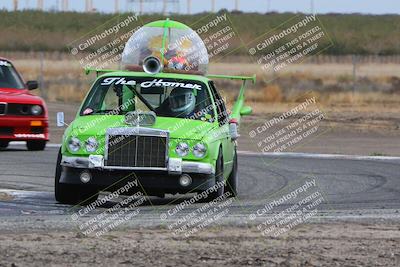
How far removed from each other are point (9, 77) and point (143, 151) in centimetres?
980

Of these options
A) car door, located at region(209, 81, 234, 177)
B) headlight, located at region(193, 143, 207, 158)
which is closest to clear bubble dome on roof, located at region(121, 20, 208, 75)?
car door, located at region(209, 81, 234, 177)

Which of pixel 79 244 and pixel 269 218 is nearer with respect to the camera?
pixel 79 244

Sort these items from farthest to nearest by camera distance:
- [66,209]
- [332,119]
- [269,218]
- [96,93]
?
[332,119], [96,93], [66,209], [269,218]

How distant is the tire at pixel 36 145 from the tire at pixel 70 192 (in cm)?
838

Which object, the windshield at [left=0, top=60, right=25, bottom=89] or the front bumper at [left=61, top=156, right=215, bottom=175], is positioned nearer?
the front bumper at [left=61, top=156, right=215, bottom=175]

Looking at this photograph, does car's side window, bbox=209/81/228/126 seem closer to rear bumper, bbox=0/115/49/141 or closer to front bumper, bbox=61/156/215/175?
front bumper, bbox=61/156/215/175

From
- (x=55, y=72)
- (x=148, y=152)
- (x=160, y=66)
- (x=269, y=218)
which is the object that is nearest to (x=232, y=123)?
(x=160, y=66)

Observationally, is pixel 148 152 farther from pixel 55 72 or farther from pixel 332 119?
pixel 55 72

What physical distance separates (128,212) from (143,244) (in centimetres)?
290

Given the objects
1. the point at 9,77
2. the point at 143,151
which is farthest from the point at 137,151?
the point at 9,77

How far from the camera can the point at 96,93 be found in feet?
48.9

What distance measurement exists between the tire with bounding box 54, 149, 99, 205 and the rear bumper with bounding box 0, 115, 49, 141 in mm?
7664

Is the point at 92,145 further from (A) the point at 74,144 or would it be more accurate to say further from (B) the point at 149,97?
(B) the point at 149,97

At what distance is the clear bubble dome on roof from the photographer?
55.7 ft
